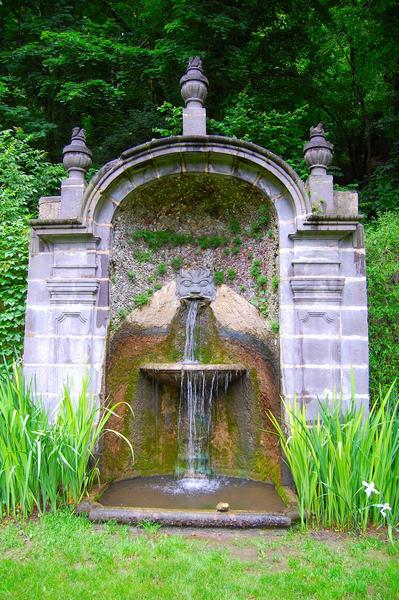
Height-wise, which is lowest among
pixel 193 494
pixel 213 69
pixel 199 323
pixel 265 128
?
pixel 193 494

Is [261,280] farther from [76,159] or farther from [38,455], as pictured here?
[38,455]

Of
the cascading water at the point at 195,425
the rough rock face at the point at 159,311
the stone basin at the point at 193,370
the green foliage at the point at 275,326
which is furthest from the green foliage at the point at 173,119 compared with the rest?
the cascading water at the point at 195,425

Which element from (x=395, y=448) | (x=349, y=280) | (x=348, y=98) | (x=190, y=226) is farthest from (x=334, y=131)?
(x=395, y=448)

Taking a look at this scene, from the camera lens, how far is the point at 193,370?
437cm

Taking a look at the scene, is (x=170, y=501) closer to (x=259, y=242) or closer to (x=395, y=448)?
(x=395, y=448)

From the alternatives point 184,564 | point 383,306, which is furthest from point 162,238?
point 184,564

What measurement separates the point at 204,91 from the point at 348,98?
22.9 feet

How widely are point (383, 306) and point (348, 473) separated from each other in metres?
2.18

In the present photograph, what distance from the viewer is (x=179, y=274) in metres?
5.50

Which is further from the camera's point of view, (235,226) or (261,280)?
(235,226)

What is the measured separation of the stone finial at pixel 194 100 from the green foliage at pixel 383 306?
2377 mm

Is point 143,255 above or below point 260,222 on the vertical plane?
below

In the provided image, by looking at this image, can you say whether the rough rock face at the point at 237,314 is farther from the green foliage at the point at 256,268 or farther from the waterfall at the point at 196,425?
the waterfall at the point at 196,425

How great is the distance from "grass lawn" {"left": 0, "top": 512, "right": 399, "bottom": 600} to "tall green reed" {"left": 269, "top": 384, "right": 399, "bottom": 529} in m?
0.17
